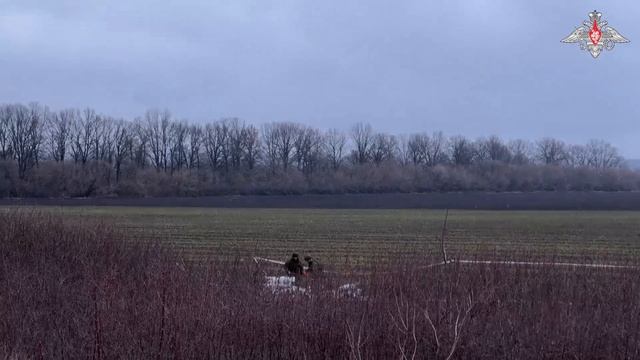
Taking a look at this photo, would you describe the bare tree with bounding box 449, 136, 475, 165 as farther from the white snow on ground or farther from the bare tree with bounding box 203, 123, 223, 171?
the white snow on ground

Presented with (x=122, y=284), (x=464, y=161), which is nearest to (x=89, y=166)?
(x=464, y=161)

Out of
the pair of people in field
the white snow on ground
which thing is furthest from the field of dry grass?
the white snow on ground

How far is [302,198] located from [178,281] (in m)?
101

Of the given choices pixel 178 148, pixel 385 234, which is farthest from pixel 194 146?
pixel 385 234

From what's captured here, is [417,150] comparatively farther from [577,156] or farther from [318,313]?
[318,313]

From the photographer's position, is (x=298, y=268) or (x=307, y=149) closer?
(x=298, y=268)

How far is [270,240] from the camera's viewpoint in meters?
45.9

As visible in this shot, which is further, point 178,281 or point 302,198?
point 302,198

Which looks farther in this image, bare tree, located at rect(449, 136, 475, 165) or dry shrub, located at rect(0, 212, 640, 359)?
bare tree, located at rect(449, 136, 475, 165)

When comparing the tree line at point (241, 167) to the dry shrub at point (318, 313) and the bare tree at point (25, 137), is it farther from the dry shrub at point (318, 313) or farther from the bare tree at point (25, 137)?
the dry shrub at point (318, 313)

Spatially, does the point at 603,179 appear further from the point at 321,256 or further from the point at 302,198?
the point at 321,256

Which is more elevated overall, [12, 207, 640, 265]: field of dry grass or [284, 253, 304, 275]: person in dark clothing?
[284, 253, 304, 275]: person in dark clothing

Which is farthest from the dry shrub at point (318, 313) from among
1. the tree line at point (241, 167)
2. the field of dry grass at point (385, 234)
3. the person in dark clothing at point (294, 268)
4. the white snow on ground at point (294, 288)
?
the tree line at point (241, 167)

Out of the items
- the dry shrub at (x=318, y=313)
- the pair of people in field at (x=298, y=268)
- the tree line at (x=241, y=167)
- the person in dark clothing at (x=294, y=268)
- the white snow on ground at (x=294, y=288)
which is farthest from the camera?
the tree line at (x=241, y=167)
